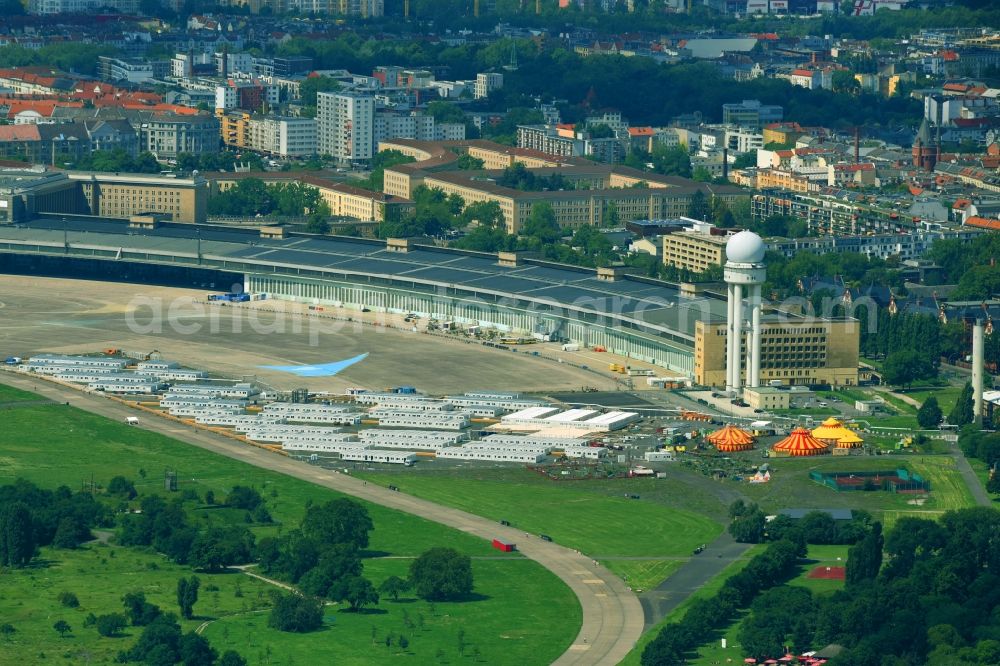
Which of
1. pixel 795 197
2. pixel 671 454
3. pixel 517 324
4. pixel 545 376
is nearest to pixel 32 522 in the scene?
pixel 671 454

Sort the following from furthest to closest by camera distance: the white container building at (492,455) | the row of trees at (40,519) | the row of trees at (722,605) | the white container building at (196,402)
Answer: the white container building at (196,402)
the white container building at (492,455)
the row of trees at (40,519)
the row of trees at (722,605)

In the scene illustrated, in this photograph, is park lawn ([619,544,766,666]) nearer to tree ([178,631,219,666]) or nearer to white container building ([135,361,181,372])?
tree ([178,631,219,666])

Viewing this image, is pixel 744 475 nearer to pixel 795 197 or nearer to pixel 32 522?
pixel 32 522

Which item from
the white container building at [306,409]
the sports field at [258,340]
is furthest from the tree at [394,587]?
the sports field at [258,340]

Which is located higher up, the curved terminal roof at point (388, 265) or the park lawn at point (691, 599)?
the curved terminal roof at point (388, 265)

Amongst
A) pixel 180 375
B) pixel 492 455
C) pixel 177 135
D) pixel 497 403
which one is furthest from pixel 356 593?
pixel 177 135

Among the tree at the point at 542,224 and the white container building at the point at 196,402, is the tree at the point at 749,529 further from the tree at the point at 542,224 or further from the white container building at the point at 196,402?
the tree at the point at 542,224

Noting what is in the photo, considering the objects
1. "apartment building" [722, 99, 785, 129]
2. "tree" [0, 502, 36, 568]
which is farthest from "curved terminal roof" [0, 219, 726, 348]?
"apartment building" [722, 99, 785, 129]

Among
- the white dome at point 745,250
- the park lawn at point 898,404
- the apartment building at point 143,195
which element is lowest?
the park lawn at point 898,404
